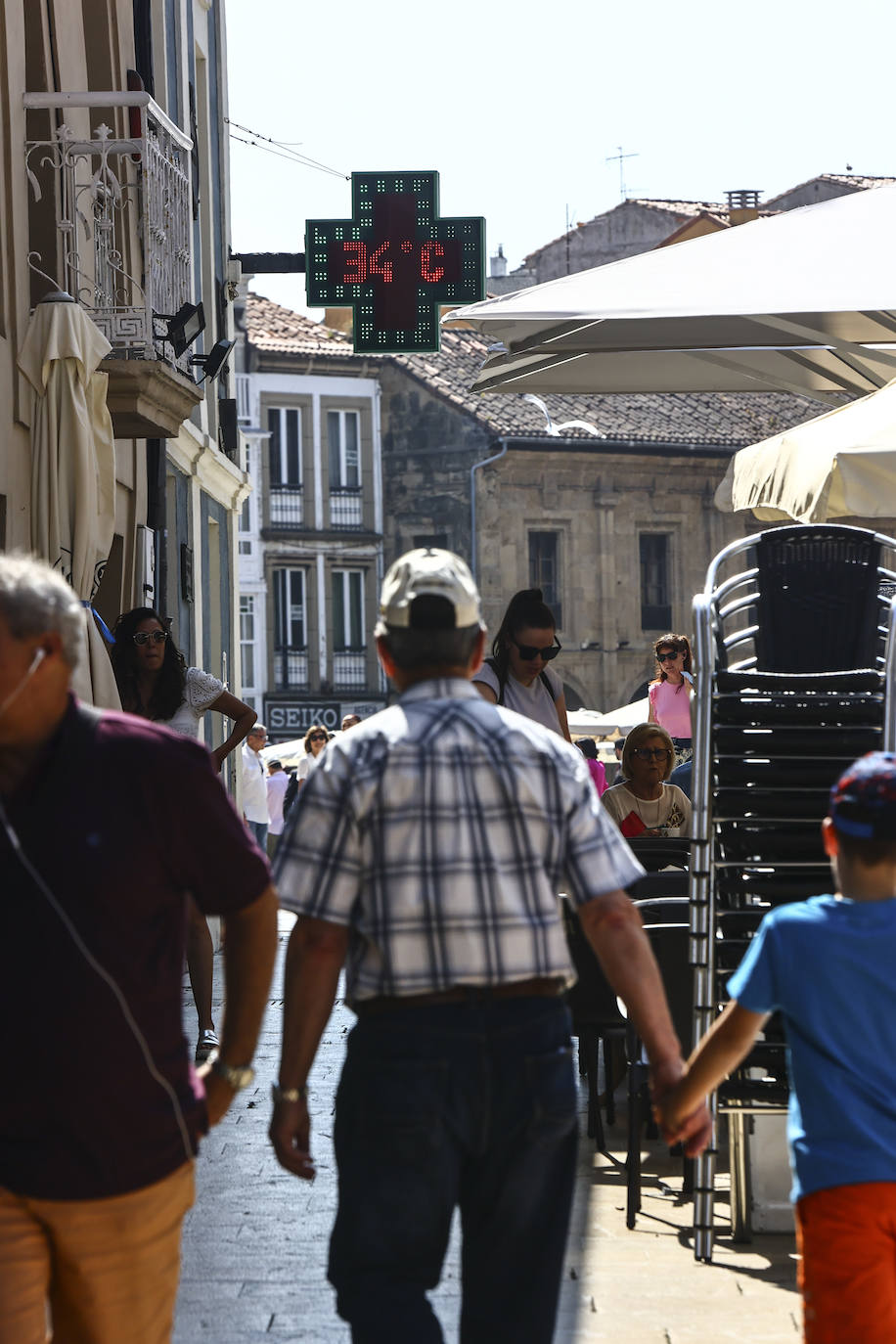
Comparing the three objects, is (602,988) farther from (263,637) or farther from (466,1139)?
(263,637)

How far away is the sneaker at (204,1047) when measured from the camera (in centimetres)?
951

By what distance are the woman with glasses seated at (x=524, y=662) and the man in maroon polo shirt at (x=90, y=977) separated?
4775 millimetres

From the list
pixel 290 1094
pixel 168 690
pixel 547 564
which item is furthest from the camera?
pixel 547 564

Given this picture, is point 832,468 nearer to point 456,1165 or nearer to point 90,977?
point 456,1165

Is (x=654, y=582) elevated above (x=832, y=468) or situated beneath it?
situated beneath

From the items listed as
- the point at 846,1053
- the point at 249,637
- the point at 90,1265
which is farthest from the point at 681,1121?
the point at 249,637

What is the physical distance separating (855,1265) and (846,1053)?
1.15 ft

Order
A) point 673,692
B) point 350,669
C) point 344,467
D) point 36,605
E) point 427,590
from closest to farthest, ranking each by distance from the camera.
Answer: point 36,605
point 427,590
point 673,692
point 350,669
point 344,467

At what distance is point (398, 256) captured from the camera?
1554 cm

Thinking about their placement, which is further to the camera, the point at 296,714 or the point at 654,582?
the point at 654,582

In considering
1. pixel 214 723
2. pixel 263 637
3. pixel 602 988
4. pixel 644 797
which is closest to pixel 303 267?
pixel 214 723

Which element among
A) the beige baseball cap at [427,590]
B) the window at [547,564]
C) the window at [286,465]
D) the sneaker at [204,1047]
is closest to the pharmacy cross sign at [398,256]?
the sneaker at [204,1047]

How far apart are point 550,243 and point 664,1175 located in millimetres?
52723

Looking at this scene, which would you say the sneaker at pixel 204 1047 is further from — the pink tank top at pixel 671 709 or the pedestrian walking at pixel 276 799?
the pedestrian walking at pixel 276 799
